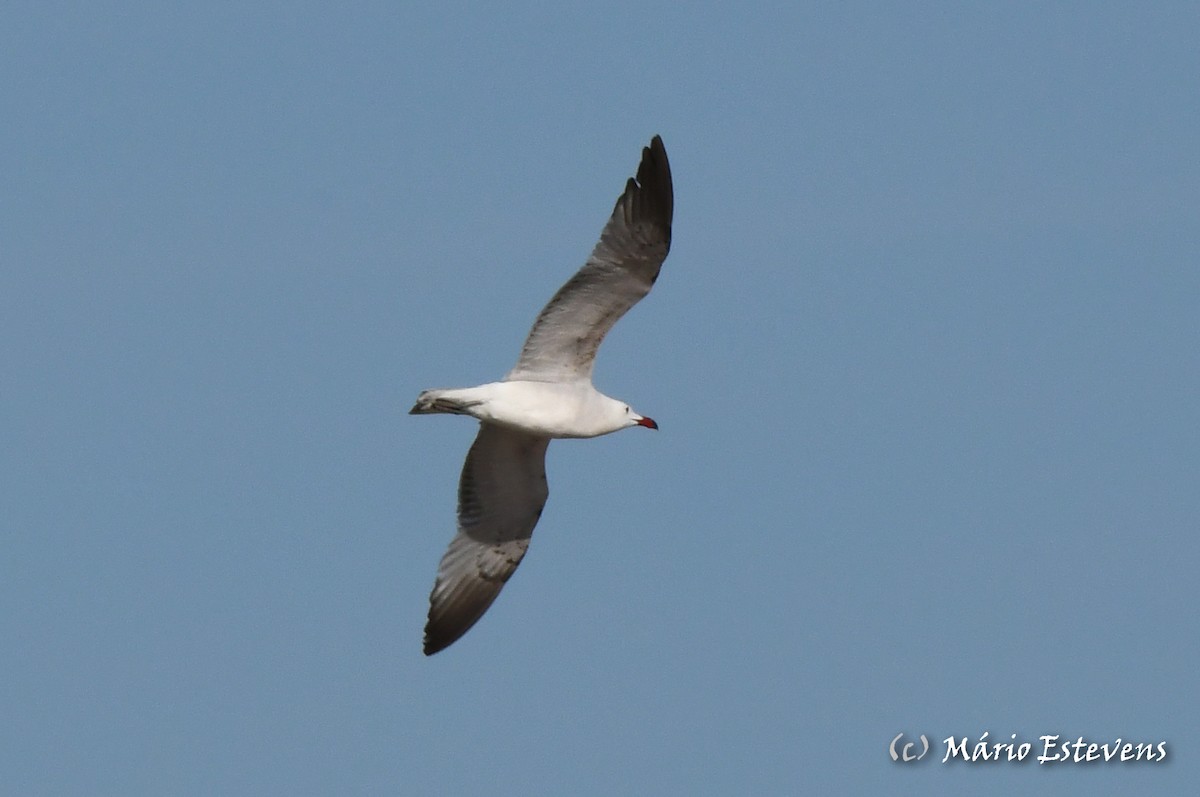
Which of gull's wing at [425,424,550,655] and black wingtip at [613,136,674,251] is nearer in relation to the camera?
black wingtip at [613,136,674,251]

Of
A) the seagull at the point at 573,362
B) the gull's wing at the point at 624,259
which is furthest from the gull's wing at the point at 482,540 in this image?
the gull's wing at the point at 624,259

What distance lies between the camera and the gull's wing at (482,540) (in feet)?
64.1

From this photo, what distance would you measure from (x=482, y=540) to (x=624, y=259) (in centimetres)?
409

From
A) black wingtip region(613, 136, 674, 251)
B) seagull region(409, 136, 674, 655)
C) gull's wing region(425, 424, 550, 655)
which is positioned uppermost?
black wingtip region(613, 136, 674, 251)

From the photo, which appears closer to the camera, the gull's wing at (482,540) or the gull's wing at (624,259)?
the gull's wing at (624,259)

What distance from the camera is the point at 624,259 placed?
1719 cm

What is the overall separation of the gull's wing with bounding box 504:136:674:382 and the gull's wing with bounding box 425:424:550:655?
2.36 metres

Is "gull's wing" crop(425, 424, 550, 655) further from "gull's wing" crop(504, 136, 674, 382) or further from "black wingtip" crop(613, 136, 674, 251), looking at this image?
"black wingtip" crop(613, 136, 674, 251)

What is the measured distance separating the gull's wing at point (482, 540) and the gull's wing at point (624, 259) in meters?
2.36

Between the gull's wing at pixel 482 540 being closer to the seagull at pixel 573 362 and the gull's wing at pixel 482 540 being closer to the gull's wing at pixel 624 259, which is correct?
the seagull at pixel 573 362

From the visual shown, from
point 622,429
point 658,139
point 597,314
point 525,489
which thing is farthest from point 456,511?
point 658,139

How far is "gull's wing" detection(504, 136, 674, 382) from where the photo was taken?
17172 mm

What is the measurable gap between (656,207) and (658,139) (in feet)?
2.31

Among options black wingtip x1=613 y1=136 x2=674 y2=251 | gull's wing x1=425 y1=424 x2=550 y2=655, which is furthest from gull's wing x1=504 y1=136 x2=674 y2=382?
gull's wing x1=425 y1=424 x2=550 y2=655
